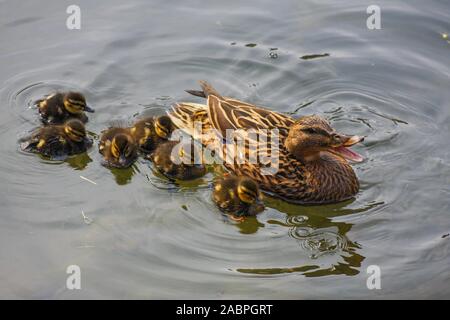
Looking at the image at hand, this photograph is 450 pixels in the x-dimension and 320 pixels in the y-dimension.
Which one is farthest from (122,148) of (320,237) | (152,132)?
(320,237)

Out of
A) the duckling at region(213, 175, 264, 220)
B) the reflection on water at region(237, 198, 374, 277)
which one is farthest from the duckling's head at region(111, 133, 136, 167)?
the reflection on water at region(237, 198, 374, 277)

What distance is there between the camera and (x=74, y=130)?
5457 mm

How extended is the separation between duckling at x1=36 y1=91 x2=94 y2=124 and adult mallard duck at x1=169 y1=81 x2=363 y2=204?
3.67 feet

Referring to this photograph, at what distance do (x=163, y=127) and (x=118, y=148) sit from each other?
42 cm

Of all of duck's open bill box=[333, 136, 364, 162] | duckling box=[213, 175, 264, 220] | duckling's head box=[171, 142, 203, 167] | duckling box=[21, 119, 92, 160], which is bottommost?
duckling box=[213, 175, 264, 220]

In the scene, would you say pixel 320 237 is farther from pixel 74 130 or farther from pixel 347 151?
pixel 74 130

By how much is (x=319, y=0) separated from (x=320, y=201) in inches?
112

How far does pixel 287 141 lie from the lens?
523cm

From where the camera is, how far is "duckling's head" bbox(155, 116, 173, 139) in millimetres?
5559

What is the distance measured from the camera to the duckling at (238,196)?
4.92m

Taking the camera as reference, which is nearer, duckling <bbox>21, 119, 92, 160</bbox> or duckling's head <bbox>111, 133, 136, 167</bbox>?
duckling's head <bbox>111, 133, 136, 167</bbox>

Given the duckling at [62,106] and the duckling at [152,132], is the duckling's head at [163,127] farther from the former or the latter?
the duckling at [62,106]

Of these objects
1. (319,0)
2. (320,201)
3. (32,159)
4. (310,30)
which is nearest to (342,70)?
(310,30)

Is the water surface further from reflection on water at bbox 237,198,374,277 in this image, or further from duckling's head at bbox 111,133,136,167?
duckling's head at bbox 111,133,136,167
